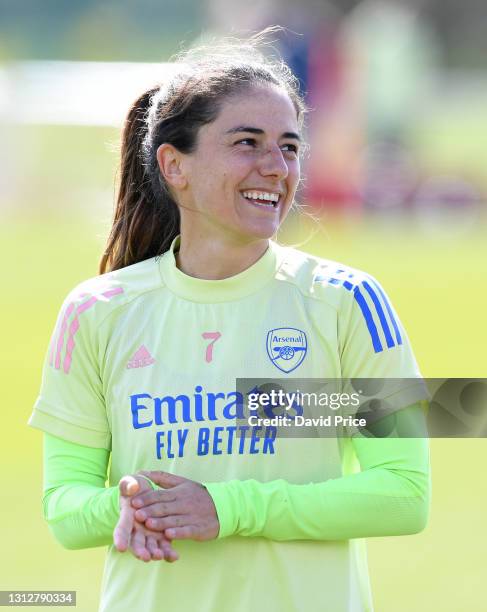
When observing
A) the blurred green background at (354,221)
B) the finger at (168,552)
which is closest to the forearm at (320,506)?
the finger at (168,552)

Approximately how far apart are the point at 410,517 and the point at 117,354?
769 millimetres

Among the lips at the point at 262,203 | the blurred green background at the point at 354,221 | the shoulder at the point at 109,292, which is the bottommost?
the shoulder at the point at 109,292

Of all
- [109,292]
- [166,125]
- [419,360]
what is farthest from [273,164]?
[419,360]

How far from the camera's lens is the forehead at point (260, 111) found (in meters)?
2.87

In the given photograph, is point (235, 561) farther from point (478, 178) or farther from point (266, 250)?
point (478, 178)

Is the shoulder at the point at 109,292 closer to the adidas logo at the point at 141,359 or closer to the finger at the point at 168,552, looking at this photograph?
the adidas logo at the point at 141,359

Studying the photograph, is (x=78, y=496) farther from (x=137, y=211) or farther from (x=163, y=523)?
(x=137, y=211)

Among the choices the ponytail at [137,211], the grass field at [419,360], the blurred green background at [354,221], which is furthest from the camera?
the blurred green background at [354,221]

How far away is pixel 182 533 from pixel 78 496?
1.08ft

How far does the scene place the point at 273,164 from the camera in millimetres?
2854

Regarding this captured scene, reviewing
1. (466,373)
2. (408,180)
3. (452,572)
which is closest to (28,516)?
(452,572)

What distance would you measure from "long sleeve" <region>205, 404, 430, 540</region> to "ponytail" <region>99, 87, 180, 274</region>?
0.84 metres

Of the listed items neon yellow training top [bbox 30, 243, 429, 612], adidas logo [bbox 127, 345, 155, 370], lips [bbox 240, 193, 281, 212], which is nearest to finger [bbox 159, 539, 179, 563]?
neon yellow training top [bbox 30, 243, 429, 612]

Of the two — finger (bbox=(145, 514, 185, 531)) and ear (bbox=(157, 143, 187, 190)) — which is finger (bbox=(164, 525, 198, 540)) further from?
ear (bbox=(157, 143, 187, 190))
